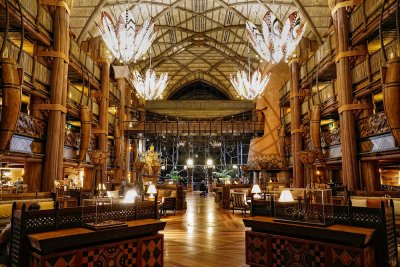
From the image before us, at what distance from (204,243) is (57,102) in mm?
7500

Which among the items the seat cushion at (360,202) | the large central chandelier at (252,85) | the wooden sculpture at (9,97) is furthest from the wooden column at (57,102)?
the seat cushion at (360,202)

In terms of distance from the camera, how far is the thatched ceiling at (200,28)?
15375mm

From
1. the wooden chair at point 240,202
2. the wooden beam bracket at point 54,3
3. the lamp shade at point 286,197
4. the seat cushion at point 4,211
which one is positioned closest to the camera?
the lamp shade at point 286,197

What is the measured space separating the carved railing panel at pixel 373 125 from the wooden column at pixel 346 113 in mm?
263

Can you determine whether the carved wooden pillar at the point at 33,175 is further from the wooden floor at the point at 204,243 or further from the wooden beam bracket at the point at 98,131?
the wooden beam bracket at the point at 98,131

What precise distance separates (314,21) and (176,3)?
305 inches

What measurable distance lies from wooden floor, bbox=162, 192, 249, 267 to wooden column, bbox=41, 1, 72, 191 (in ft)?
14.3

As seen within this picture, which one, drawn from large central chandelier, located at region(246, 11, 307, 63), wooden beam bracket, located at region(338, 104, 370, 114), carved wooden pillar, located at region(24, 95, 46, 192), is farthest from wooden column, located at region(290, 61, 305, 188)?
carved wooden pillar, located at region(24, 95, 46, 192)

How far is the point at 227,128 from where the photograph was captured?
22.1m

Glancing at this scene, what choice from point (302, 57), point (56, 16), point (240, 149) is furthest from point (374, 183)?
point (240, 149)

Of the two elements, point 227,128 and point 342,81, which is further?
point 227,128

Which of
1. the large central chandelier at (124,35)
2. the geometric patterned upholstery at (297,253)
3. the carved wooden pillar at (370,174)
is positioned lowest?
the geometric patterned upholstery at (297,253)

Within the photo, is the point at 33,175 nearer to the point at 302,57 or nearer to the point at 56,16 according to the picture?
the point at 56,16

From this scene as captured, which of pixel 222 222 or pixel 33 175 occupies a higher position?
pixel 33 175
